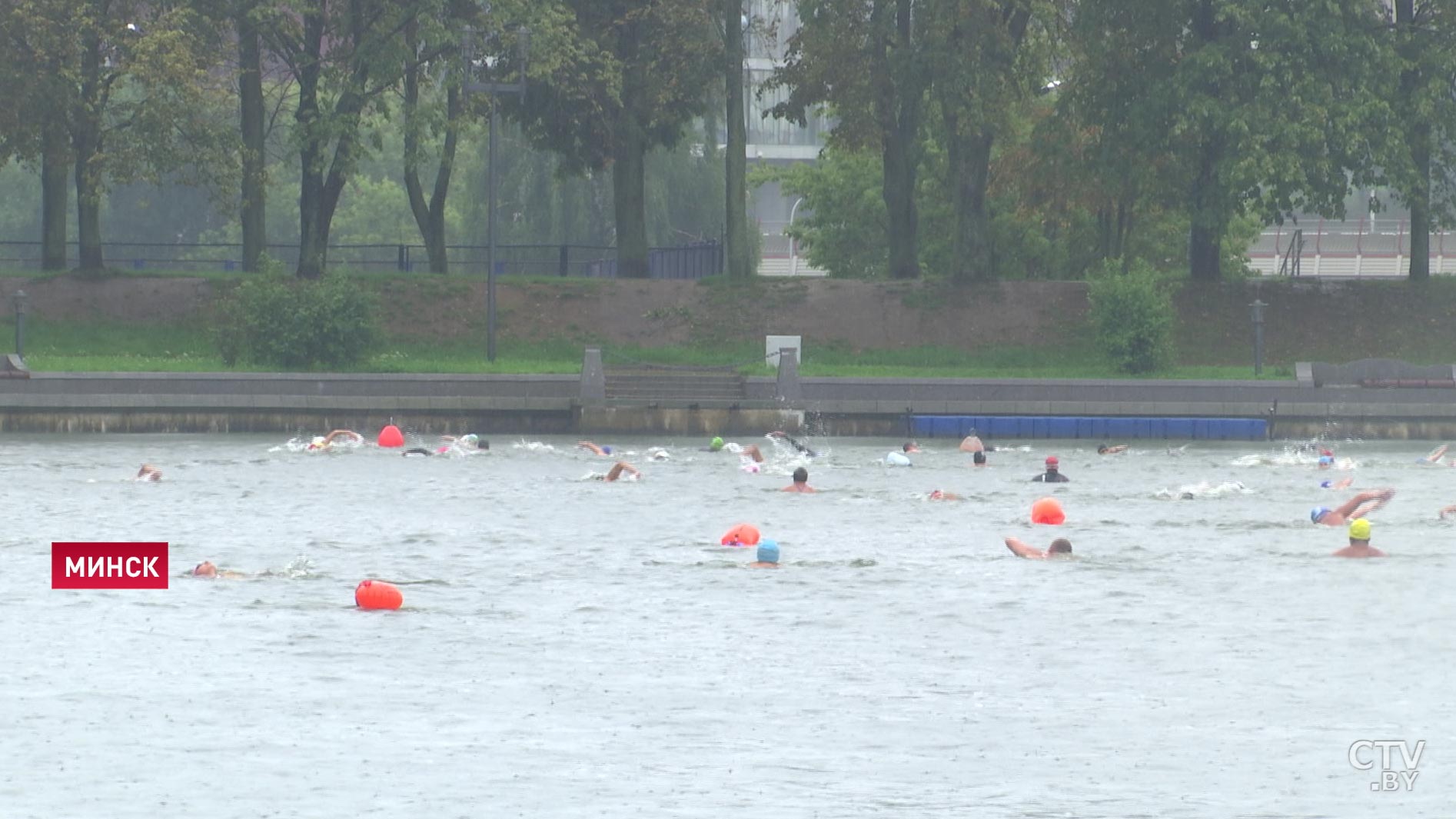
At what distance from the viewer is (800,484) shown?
3297 centimetres

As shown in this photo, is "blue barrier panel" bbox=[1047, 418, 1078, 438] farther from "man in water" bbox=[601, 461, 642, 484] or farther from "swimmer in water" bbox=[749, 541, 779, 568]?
"swimmer in water" bbox=[749, 541, 779, 568]

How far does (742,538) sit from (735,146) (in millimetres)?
30140

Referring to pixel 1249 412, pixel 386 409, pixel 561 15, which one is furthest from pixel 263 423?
pixel 1249 412

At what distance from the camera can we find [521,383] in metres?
44.8

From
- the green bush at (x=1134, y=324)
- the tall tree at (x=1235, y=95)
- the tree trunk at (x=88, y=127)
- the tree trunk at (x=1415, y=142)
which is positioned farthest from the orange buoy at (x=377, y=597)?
the tree trunk at (x=1415, y=142)

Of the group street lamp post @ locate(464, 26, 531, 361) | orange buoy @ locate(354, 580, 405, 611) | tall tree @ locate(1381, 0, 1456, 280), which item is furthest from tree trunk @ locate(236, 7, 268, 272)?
orange buoy @ locate(354, 580, 405, 611)

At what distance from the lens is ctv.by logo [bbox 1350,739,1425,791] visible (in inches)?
582

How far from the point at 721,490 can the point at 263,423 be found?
41.5 ft

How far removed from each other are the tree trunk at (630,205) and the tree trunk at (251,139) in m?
8.72

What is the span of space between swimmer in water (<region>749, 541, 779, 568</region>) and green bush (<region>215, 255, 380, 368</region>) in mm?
24260

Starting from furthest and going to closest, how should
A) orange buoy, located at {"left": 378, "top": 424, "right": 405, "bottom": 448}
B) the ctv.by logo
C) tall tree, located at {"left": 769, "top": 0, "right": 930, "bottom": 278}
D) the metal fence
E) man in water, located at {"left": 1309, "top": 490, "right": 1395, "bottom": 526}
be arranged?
1. the metal fence
2. tall tree, located at {"left": 769, "top": 0, "right": 930, "bottom": 278}
3. orange buoy, located at {"left": 378, "top": 424, "right": 405, "bottom": 448}
4. man in water, located at {"left": 1309, "top": 490, "right": 1395, "bottom": 526}
5. the ctv.by logo

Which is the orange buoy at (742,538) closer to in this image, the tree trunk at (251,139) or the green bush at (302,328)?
the green bush at (302,328)

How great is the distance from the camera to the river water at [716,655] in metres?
14.6

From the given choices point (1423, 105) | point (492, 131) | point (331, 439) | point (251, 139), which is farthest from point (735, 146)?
point (331, 439)
